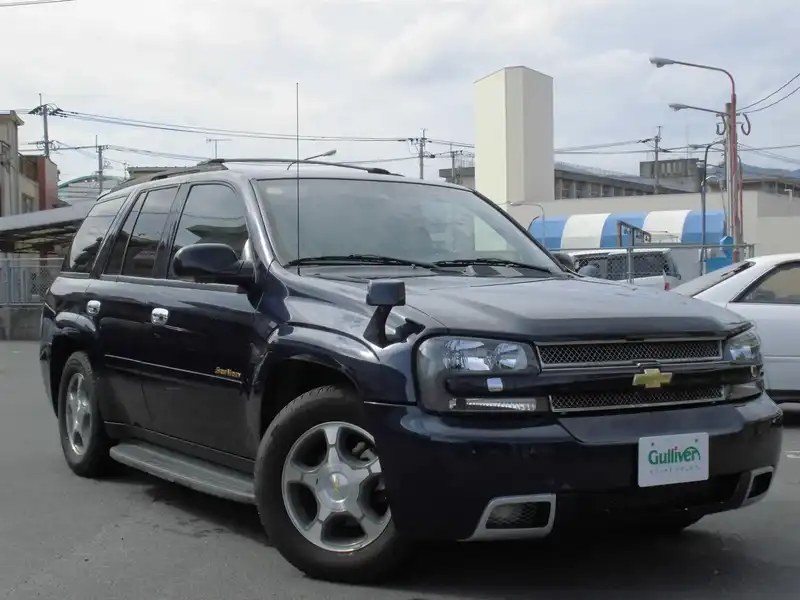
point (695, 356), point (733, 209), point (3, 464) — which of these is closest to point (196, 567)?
point (695, 356)

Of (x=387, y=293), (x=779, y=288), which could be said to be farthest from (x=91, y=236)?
(x=779, y=288)

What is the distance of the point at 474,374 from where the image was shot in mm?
3635

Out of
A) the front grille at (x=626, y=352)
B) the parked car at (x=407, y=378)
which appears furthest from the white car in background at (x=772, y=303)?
the front grille at (x=626, y=352)

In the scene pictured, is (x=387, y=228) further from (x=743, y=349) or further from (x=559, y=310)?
(x=743, y=349)

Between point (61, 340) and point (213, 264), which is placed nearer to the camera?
point (213, 264)

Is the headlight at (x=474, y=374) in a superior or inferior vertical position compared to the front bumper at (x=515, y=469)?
superior

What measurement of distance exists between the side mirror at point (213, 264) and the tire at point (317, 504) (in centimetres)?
74

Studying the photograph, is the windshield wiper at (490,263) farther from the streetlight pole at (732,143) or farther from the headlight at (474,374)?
the streetlight pole at (732,143)

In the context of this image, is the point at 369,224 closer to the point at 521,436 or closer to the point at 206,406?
the point at 206,406

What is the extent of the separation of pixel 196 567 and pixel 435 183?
2478mm

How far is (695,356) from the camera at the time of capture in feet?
13.0

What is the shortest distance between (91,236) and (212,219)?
1.68 metres

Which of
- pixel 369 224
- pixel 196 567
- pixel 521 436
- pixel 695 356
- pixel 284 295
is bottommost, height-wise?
pixel 196 567

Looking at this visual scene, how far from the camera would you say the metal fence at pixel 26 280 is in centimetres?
2225
